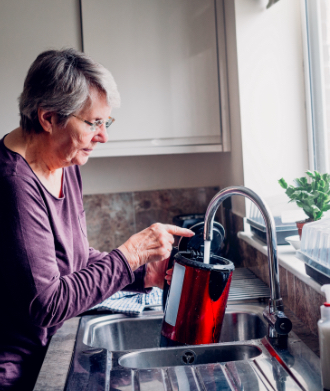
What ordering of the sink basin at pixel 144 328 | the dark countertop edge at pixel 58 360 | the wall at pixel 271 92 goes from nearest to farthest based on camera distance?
the dark countertop edge at pixel 58 360
the sink basin at pixel 144 328
the wall at pixel 271 92

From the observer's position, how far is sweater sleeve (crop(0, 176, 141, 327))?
37.9 inches

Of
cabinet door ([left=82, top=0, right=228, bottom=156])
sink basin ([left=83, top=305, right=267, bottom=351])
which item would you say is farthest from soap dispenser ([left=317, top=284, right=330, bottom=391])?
cabinet door ([left=82, top=0, right=228, bottom=156])

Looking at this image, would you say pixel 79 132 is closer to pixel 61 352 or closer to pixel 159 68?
pixel 61 352

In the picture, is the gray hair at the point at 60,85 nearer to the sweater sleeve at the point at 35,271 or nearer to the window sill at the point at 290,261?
the sweater sleeve at the point at 35,271

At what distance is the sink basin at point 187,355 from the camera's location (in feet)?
3.44

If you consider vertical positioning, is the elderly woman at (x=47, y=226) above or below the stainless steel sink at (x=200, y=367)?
above

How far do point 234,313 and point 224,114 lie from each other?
3.02ft

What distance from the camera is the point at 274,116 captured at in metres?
1.73

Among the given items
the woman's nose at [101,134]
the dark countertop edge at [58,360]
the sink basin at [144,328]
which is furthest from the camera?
the sink basin at [144,328]

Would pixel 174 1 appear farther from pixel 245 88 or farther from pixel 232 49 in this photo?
pixel 245 88

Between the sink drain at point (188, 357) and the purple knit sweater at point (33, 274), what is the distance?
0.22 m

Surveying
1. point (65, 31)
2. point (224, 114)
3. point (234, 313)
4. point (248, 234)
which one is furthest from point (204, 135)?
point (234, 313)

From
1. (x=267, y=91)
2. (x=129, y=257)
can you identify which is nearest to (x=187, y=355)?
(x=129, y=257)

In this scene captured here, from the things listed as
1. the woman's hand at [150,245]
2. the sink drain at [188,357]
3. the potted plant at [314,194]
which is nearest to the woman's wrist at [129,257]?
the woman's hand at [150,245]
